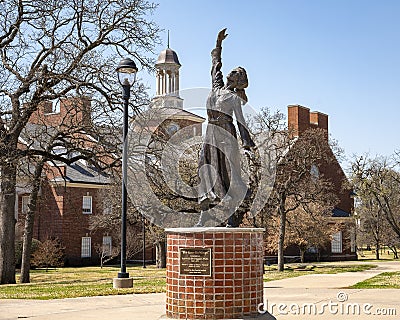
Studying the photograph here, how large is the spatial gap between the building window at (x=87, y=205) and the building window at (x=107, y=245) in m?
2.57

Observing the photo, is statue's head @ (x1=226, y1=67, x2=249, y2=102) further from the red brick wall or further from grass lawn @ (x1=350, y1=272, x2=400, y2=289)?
the red brick wall

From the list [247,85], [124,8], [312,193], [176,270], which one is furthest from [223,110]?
[312,193]

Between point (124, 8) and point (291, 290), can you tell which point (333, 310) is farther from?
point (124, 8)

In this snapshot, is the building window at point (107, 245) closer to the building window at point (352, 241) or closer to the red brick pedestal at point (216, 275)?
the building window at point (352, 241)

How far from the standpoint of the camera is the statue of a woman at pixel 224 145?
9.91 meters

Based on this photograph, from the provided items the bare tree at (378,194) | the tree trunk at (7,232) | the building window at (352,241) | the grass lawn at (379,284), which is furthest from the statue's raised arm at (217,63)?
the building window at (352,241)

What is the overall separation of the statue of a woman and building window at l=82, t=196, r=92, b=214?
117 feet

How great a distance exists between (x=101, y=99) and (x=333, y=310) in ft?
47.5

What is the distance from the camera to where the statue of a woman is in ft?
32.5

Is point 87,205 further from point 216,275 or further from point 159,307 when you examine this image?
point 216,275

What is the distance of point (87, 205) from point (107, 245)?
359cm

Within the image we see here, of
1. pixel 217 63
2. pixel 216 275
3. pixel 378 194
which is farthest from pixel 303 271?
pixel 216 275

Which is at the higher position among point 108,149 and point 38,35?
point 38,35

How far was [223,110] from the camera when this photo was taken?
10.1 m
